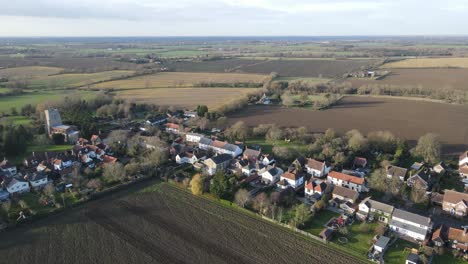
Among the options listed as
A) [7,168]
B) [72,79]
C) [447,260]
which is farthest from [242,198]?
[72,79]

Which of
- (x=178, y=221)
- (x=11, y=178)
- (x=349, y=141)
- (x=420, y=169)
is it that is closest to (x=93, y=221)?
(x=178, y=221)

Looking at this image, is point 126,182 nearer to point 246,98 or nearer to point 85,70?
point 246,98

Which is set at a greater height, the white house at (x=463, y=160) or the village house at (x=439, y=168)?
the white house at (x=463, y=160)

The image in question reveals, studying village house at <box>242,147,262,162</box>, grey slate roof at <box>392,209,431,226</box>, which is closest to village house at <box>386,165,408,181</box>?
grey slate roof at <box>392,209,431,226</box>

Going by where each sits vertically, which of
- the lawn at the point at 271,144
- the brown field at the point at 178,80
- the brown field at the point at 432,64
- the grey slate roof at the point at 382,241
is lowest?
the grey slate roof at the point at 382,241

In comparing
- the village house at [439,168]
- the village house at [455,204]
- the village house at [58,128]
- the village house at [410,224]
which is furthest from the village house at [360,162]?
the village house at [58,128]

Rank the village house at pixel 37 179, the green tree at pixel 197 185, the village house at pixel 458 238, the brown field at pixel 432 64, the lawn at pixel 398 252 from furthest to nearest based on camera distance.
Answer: the brown field at pixel 432 64 < the village house at pixel 37 179 < the green tree at pixel 197 185 < the village house at pixel 458 238 < the lawn at pixel 398 252

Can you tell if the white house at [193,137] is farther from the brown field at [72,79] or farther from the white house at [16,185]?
the brown field at [72,79]
